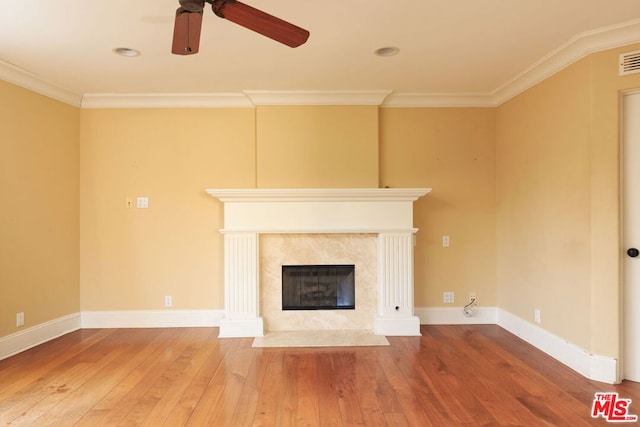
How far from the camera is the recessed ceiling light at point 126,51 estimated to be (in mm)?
2668

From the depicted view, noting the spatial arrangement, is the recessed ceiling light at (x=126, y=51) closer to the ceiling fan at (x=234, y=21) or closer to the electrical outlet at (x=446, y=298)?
the ceiling fan at (x=234, y=21)

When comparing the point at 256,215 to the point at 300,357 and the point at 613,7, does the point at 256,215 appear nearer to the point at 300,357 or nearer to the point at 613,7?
the point at 300,357

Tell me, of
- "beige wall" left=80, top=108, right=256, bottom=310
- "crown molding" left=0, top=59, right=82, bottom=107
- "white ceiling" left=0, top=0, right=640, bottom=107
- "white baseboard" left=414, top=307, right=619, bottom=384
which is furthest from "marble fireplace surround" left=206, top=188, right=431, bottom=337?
"crown molding" left=0, top=59, right=82, bottom=107

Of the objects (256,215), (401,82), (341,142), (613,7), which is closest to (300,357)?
(256,215)

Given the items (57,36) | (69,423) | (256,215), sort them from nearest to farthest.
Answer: (69,423)
(57,36)
(256,215)

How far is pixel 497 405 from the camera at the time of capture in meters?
2.20

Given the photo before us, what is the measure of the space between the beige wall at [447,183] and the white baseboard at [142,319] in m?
2.38

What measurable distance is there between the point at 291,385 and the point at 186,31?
7.60ft

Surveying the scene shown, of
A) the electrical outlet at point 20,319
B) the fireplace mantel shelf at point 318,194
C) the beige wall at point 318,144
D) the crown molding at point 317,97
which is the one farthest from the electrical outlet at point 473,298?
the electrical outlet at point 20,319

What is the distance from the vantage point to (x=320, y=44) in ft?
8.49

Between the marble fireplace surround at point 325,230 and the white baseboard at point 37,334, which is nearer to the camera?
the white baseboard at point 37,334

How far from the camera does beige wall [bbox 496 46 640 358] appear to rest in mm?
2455

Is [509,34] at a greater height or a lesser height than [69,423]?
greater

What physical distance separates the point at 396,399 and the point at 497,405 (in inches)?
24.7
